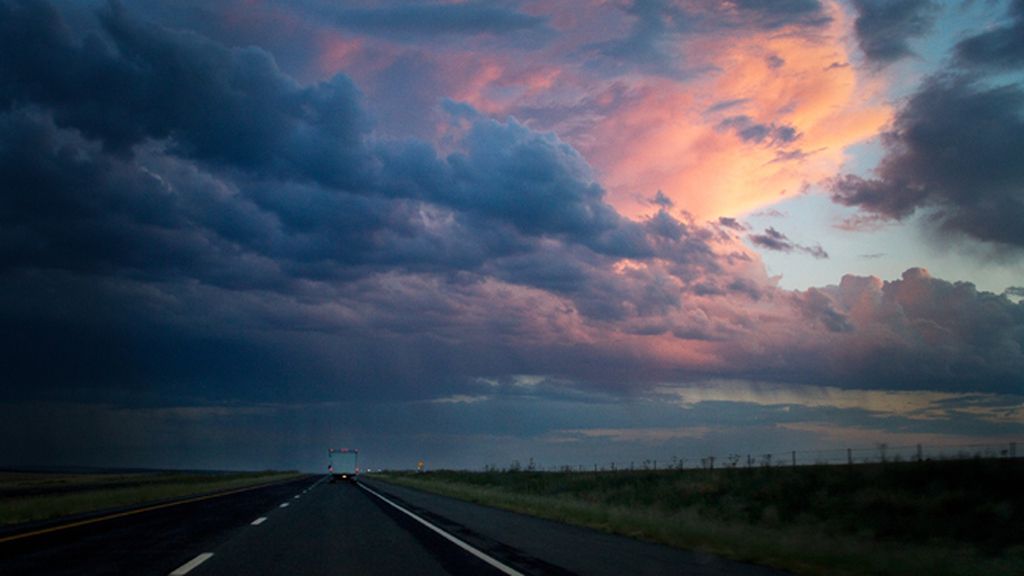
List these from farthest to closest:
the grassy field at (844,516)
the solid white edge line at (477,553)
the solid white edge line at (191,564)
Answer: the grassy field at (844,516)
the solid white edge line at (477,553)
the solid white edge line at (191,564)

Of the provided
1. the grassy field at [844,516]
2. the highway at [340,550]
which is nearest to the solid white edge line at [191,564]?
the highway at [340,550]

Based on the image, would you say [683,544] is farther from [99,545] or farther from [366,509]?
[366,509]

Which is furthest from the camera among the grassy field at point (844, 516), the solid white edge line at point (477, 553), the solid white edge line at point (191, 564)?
the grassy field at point (844, 516)

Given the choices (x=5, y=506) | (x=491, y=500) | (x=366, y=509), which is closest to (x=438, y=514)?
(x=366, y=509)

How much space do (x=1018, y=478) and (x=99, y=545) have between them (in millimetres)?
24178

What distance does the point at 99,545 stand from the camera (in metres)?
14.2

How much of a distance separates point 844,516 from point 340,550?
16.6 metres

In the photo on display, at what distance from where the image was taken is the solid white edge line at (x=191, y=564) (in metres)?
10.5

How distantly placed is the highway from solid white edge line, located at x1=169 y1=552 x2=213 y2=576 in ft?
0.05

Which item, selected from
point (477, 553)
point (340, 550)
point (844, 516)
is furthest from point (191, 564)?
point (844, 516)

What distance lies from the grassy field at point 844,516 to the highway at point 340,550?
174 centimetres

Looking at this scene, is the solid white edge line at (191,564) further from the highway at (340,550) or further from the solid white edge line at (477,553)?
the solid white edge line at (477,553)

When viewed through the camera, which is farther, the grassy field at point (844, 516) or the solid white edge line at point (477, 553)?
the grassy field at point (844, 516)

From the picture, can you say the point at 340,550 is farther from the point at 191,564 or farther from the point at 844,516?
the point at 844,516
